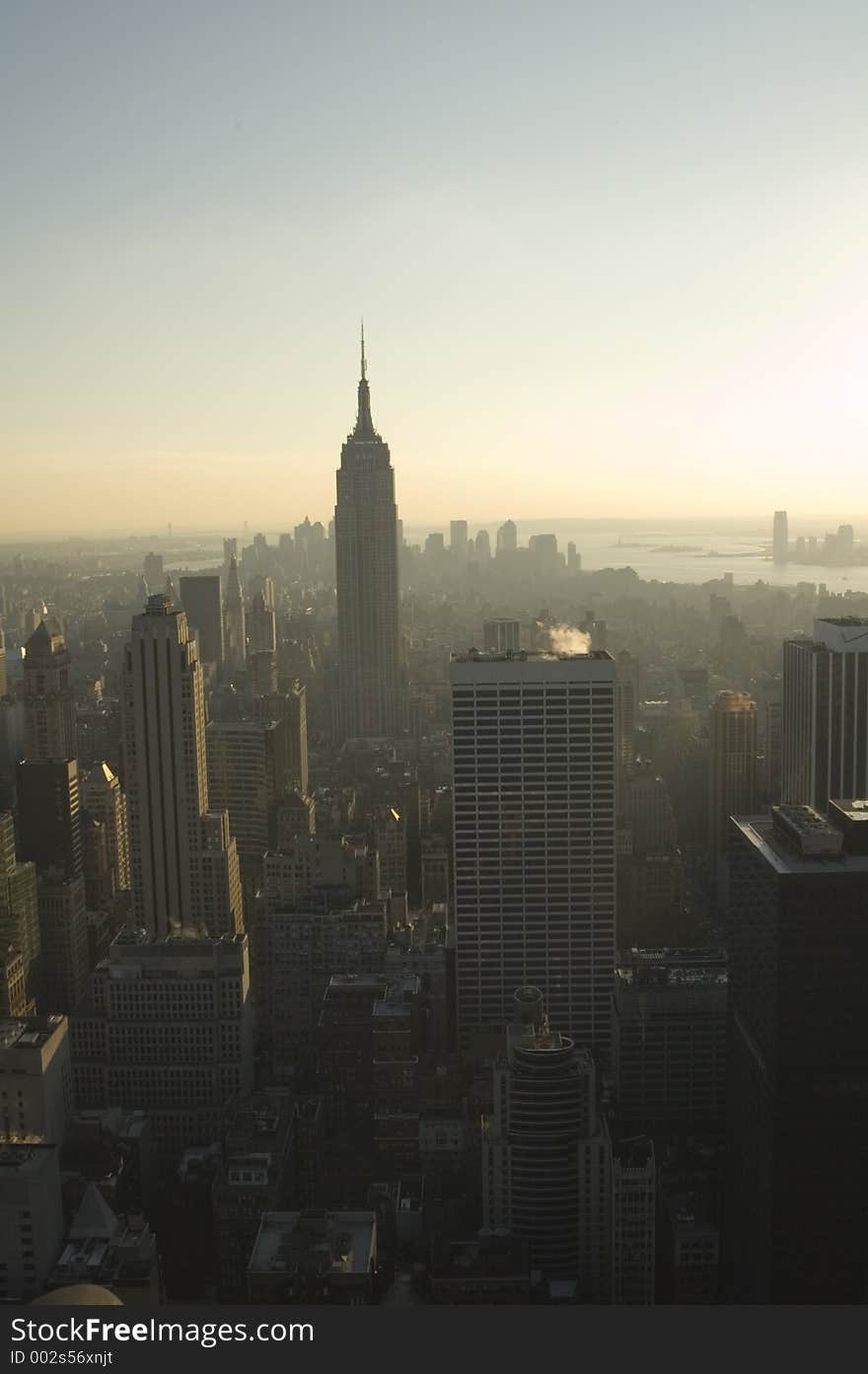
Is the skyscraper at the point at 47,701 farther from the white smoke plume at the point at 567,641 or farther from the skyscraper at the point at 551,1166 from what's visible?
the skyscraper at the point at 551,1166

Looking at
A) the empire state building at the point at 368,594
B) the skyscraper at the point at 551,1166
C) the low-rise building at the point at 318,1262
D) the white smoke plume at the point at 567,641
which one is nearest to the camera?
the low-rise building at the point at 318,1262

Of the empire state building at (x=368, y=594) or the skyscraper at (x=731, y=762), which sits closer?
the skyscraper at (x=731, y=762)

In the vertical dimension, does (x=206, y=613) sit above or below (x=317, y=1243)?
above

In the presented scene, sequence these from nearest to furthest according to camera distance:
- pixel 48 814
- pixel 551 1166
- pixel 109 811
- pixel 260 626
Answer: pixel 551 1166 → pixel 48 814 → pixel 109 811 → pixel 260 626

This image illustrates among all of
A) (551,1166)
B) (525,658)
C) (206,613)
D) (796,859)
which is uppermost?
(525,658)

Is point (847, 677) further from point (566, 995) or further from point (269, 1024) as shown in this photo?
point (269, 1024)

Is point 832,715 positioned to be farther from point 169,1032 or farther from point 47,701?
point 47,701

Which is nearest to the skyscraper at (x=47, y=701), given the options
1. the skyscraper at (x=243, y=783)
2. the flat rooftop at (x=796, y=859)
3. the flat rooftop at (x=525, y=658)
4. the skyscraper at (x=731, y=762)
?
the skyscraper at (x=243, y=783)

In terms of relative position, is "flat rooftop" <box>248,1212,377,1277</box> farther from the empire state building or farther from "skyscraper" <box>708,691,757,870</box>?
the empire state building

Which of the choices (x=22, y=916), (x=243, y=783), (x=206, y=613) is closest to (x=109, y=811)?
(x=243, y=783)
